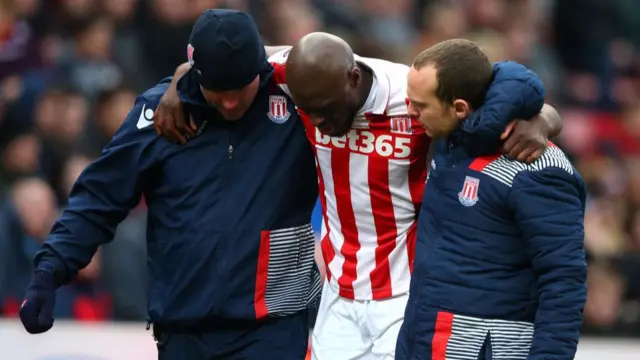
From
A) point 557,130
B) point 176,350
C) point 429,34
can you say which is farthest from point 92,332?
point 429,34

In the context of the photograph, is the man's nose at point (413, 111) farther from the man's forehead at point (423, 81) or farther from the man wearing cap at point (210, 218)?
the man wearing cap at point (210, 218)

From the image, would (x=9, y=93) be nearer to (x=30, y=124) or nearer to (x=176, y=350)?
(x=30, y=124)

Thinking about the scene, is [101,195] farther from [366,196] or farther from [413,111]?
[413,111]

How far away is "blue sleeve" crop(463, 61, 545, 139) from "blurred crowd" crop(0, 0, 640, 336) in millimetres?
3787

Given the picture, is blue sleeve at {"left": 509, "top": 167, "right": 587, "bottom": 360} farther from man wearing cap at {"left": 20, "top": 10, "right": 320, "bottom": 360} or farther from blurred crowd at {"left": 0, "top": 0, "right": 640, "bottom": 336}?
blurred crowd at {"left": 0, "top": 0, "right": 640, "bottom": 336}

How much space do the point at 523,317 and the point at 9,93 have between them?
535cm

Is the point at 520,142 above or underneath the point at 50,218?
above

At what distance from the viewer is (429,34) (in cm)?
1044

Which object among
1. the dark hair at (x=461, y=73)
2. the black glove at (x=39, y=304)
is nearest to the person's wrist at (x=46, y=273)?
the black glove at (x=39, y=304)

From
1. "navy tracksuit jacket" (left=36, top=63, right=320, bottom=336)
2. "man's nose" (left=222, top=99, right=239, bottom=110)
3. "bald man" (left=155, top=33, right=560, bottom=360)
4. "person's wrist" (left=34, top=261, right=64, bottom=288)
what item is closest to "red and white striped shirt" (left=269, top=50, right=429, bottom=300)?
"bald man" (left=155, top=33, right=560, bottom=360)

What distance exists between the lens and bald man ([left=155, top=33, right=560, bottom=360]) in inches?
181

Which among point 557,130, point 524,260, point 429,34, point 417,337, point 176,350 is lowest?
point 429,34

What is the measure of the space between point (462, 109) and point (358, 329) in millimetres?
1026

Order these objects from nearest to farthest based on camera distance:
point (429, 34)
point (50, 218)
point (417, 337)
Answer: point (417, 337) < point (50, 218) < point (429, 34)
